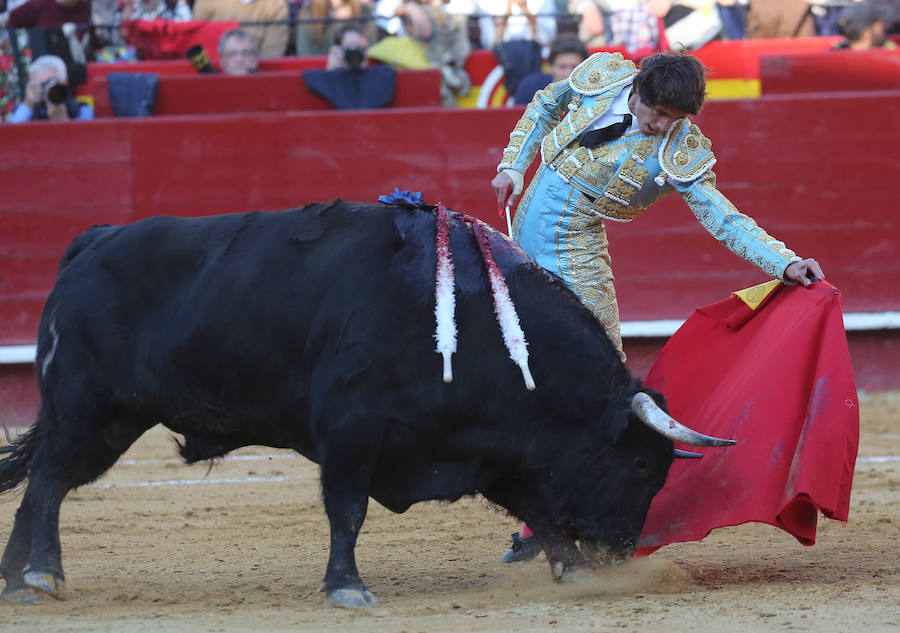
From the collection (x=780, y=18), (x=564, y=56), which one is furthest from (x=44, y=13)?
(x=780, y=18)

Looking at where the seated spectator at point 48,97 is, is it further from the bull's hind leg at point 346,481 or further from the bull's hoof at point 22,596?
→ the bull's hind leg at point 346,481

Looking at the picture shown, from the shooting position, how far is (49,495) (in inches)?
125

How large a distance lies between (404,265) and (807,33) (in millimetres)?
5032

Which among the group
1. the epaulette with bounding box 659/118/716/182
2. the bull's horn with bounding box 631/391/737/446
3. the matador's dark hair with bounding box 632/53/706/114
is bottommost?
the bull's horn with bounding box 631/391/737/446

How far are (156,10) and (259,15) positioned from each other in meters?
0.56

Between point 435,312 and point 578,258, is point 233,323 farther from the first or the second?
point 578,258

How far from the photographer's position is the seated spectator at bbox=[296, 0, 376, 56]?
6898 millimetres

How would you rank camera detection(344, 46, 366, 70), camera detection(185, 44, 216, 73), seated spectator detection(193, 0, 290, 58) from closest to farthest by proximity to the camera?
1. camera detection(344, 46, 366, 70)
2. camera detection(185, 44, 216, 73)
3. seated spectator detection(193, 0, 290, 58)

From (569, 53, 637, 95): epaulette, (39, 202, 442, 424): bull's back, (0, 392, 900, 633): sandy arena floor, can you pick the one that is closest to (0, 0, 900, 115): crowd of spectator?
(0, 392, 900, 633): sandy arena floor

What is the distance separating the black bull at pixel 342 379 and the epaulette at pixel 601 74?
480mm

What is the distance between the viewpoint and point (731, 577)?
10.6 ft

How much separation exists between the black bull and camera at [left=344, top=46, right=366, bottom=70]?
125 inches

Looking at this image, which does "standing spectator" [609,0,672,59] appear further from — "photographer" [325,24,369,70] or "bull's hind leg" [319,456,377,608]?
"bull's hind leg" [319,456,377,608]

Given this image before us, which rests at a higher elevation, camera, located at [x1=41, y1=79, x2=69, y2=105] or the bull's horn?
the bull's horn
